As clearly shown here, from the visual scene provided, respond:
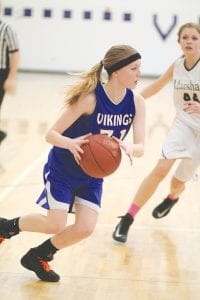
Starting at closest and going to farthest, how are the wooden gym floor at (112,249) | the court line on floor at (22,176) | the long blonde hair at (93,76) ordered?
the long blonde hair at (93,76), the wooden gym floor at (112,249), the court line on floor at (22,176)

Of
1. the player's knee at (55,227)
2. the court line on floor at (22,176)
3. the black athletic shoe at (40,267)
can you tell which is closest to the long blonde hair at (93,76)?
the player's knee at (55,227)

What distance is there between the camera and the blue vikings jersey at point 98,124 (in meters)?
3.98

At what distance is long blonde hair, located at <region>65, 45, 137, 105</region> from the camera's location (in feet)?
12.9

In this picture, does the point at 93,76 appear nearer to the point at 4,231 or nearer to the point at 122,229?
the point at 4,231

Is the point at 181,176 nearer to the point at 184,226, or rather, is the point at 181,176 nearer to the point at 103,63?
the point at 184,226

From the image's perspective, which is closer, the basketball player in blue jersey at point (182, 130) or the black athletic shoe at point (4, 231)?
the black athletic shoe at point (4, 231)

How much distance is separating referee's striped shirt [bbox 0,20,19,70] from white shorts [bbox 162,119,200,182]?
9.28ft

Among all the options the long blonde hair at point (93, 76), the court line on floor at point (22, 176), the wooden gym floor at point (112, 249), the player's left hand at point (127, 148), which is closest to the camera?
the player's left hand at point (127, 148)

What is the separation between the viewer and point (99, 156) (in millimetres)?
3785

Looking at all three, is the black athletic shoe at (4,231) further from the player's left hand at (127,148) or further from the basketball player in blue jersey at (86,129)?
the player's left hand at (127,148)

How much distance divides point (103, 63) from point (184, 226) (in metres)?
2.22

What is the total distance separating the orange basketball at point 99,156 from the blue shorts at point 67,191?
233mm

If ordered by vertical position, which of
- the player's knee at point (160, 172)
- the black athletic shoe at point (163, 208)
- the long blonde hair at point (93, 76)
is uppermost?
the long blonde hair at point (93, 76)

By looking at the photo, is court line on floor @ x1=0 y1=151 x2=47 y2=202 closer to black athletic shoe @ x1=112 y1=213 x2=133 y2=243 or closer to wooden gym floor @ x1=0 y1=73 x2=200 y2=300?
wooden gym floor @ x1=0 y1=73 x2=200 y2=300
